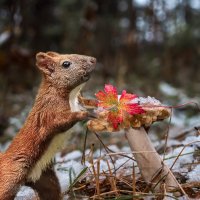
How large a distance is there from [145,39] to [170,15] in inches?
55.8

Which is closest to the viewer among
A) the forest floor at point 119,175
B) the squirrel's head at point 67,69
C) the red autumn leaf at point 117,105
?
the red autumn leaf at point 117,105

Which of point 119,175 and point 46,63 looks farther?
point 119,175

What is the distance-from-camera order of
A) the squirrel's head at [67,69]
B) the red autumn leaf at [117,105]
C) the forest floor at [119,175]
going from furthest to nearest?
the squirrel's head at [67,69] → the forest floor at [119,175] → the red autumn leaf at [117,105]

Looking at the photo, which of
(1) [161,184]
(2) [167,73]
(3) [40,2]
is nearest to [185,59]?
(2) [167,73]

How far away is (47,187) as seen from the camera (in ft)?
6.74

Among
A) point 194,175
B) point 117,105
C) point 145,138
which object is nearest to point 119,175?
point 194,175

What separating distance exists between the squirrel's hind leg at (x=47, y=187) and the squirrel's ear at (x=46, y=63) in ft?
1.45

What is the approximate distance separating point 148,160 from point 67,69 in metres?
0.55

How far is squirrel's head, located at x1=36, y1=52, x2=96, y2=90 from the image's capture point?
2043 mm

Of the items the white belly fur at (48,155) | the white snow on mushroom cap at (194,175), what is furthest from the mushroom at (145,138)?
the white snow on mushroom cap at (194,175)

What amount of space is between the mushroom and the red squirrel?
0.08m

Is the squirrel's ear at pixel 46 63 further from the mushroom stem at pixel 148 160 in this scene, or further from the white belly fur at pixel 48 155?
the mushroom stem at pixel 148 160

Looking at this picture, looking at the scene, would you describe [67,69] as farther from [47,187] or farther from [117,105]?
[47,187]

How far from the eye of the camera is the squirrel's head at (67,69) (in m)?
2.04
